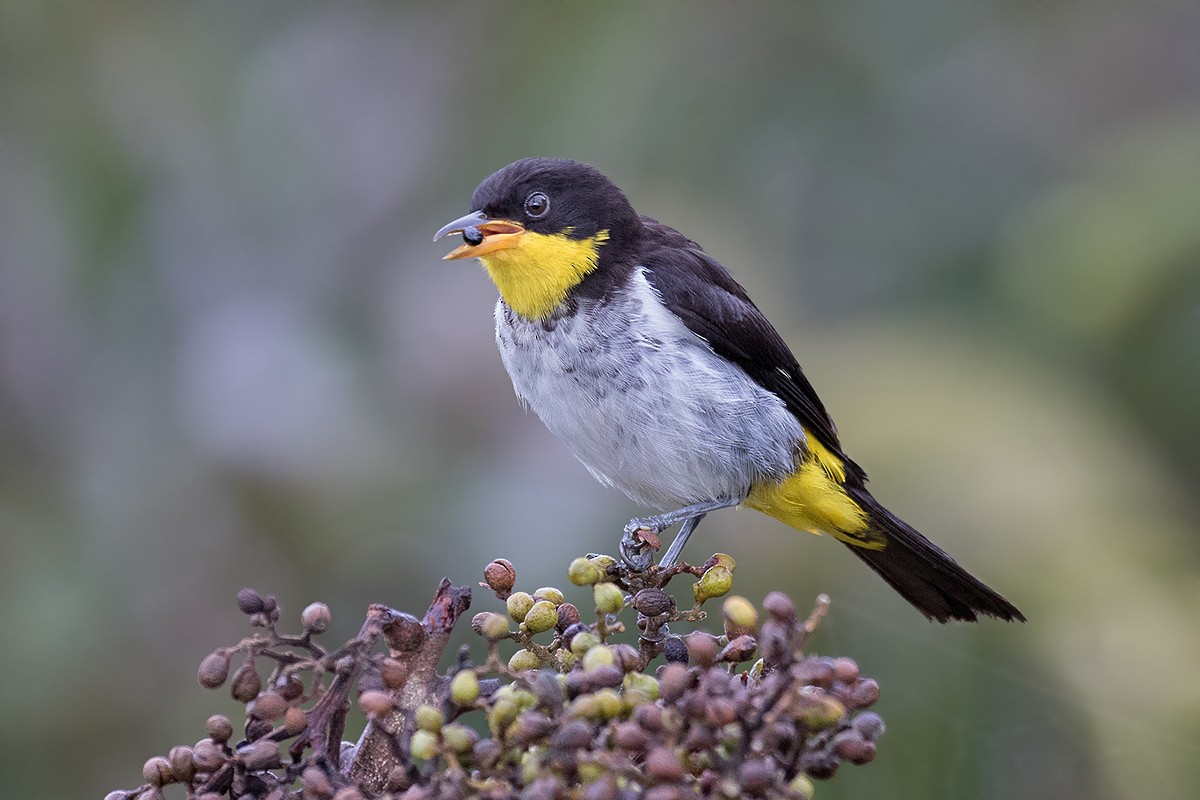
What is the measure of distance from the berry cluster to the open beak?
5.12 ft

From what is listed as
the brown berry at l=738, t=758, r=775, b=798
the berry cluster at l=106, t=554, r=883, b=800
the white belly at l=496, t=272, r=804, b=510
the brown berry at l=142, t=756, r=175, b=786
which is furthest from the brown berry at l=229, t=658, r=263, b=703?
the white belly at l=496, t=272, r=804, b=510

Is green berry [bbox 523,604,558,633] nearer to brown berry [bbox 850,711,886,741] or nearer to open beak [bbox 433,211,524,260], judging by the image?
brown berry [bbox 850,711,886,741]

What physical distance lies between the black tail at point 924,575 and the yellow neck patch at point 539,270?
0.99m

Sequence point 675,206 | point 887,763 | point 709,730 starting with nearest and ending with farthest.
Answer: point 709,730
point 887,763
point 675,206

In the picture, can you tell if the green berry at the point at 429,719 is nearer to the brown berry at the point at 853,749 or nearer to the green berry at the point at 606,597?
the green berry at the point at 606,597

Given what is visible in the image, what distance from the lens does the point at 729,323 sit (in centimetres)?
349

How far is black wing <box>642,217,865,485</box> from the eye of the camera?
343 centimetres

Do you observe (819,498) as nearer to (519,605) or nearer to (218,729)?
(519,605)

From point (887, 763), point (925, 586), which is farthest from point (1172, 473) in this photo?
point (887, 763)

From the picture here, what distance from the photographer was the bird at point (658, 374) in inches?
130

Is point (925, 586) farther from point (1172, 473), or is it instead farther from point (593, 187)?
point (593, 187)

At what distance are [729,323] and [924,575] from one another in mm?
848

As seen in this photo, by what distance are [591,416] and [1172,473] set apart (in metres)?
1.82

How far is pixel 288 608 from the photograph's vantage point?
4344 mm
